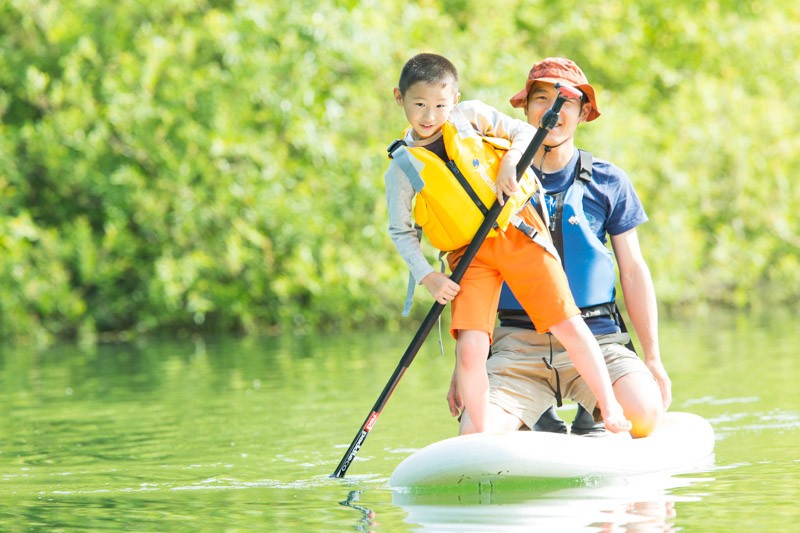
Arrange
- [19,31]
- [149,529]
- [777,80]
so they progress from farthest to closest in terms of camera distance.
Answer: [777,80] → [19,31] → [149,529]

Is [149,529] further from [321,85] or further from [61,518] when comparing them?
[321,85]

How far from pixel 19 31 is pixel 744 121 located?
8.94 meters

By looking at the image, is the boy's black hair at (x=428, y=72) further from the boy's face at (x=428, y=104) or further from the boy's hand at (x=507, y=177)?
the boy's hand at (x=507, y=177)

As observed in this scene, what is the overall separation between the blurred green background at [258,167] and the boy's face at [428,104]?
9222 mm

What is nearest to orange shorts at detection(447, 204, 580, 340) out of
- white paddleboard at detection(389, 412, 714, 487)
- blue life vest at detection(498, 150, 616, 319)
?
blue life vest at detection(498, 150, 616, 319)

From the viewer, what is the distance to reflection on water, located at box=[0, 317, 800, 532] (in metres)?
4.32

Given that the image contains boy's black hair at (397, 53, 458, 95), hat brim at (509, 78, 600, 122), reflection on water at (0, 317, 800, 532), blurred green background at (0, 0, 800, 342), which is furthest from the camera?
blurred green background at (0, 0, 800, 342)

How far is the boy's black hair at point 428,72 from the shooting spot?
15.2 ft

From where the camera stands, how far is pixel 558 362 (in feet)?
16.9

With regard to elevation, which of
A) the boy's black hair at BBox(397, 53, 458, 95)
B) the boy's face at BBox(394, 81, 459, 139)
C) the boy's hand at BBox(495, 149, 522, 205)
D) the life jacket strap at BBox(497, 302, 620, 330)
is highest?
the boy's black hair at BBox(397, 53, 458, 95)

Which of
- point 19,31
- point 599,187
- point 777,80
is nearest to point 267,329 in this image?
point 19,31

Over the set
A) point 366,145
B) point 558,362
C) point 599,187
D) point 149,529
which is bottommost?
point 149,529

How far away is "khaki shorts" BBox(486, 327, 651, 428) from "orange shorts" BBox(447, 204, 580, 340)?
35 centimetres

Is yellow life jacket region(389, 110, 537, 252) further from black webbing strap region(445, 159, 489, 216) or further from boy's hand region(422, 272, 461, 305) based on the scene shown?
boy's hand region(422, 272, 461, 305)
